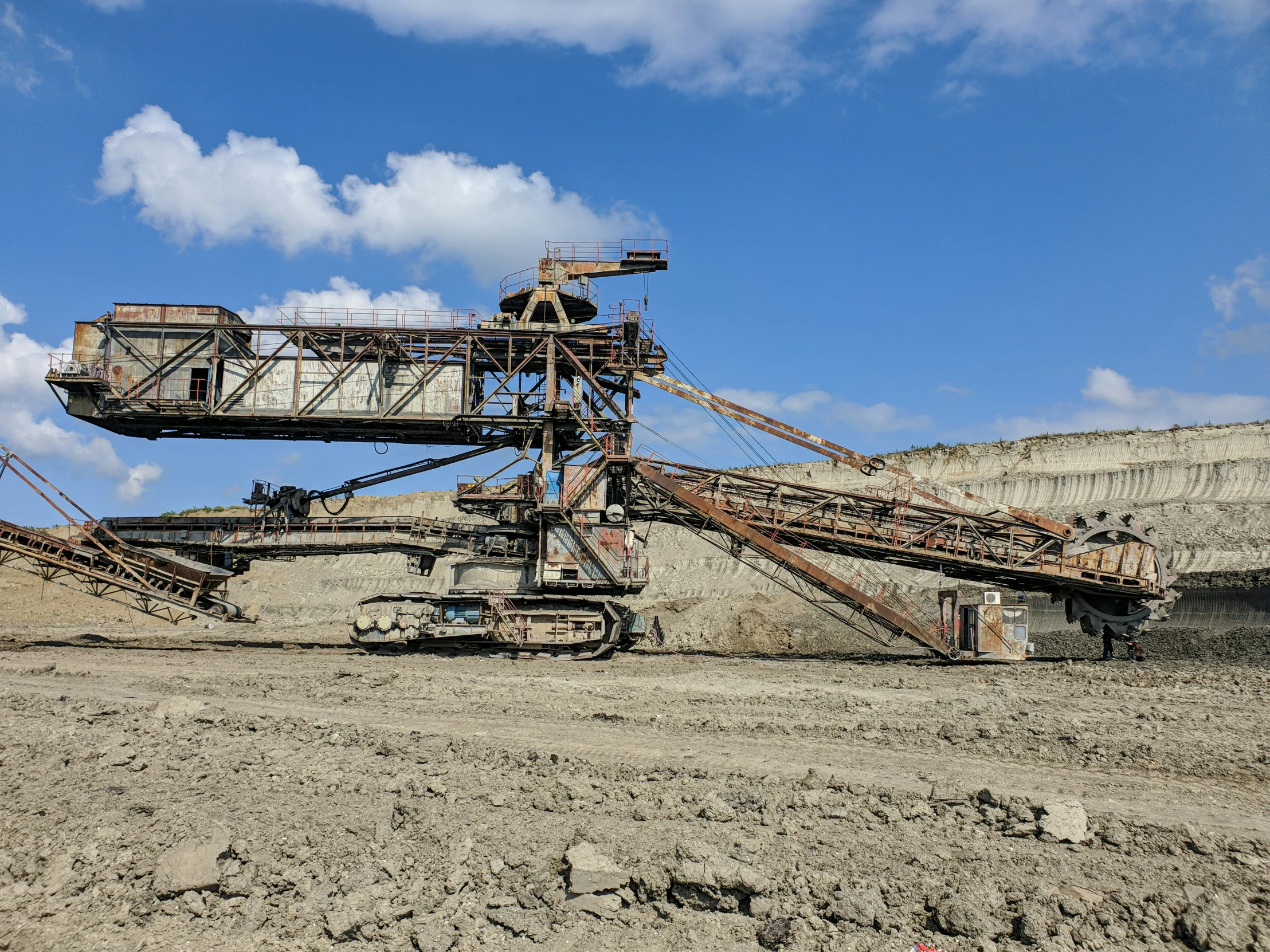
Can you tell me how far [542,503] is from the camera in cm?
2192

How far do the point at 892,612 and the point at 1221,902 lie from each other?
1534 centimetres

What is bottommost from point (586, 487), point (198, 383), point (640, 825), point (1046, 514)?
point (640, 825)

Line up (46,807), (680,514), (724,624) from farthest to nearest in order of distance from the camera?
(724,624) < (680,514) < (46,807)

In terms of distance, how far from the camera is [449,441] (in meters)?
24.6

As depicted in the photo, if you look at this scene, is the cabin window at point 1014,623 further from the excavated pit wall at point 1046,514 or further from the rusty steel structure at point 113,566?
the rusty steel structure at point 113,566

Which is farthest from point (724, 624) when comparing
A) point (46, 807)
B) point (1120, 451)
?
point (46, 807)

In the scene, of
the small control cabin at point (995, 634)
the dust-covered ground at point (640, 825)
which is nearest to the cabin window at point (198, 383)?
the dust-covered ground at point (640, 825)

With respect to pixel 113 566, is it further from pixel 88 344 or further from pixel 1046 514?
pixel 1046 514

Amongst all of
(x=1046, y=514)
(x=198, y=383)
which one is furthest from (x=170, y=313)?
(x=1046, y=514)

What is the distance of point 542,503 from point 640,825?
595 inches

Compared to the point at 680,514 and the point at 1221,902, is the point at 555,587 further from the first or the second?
the point at 1221,902

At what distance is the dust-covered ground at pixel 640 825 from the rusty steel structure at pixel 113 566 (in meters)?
11.1

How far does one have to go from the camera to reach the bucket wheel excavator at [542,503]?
2070cm

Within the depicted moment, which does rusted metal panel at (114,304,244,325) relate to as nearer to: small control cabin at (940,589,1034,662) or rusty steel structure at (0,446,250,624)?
rusty steel structure at (0,446,250,624)
